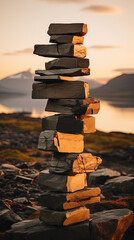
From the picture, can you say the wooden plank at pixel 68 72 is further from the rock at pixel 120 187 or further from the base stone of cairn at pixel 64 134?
the rock at pixel 120 187

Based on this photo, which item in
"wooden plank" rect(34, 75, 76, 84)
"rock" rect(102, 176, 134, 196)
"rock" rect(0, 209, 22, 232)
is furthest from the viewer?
"rock" rect(102, 176, 134, 196)

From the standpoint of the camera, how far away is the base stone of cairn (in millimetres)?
11359

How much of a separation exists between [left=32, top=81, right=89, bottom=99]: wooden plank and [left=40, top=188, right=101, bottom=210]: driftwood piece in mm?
3092

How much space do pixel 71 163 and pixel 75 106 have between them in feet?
5.82

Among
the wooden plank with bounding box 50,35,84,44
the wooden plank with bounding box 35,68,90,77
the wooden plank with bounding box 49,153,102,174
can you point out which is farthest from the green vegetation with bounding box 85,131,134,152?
the wooden plank with bounding box 50,35,84,44

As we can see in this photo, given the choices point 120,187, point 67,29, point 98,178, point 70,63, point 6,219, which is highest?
point 67,29

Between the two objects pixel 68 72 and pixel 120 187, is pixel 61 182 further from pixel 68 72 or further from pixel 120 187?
pixel 120 187

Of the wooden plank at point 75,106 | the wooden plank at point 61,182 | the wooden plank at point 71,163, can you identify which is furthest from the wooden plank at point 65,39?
the wooden plank at point 61,182

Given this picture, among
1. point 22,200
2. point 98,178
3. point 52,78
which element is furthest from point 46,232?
point 98,178

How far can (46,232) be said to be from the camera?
37.3 feet

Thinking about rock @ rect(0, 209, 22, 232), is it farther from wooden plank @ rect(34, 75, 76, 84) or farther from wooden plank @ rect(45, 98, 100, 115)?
wooden plank @ rect(34, 75, 76, 84)

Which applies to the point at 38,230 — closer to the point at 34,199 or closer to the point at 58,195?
the point at 58,195

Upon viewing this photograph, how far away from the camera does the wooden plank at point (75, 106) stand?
11.3 m

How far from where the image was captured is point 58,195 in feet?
37.8
